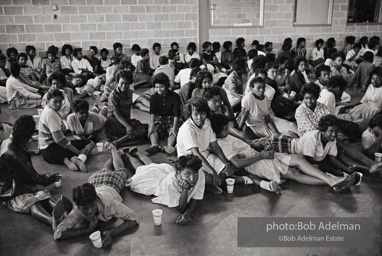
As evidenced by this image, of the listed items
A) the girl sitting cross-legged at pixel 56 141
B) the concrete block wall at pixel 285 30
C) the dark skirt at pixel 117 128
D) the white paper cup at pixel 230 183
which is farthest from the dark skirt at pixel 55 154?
the concrete block wall at pixel 285 30

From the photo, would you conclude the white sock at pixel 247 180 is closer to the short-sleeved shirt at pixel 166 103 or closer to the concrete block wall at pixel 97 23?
the short-sleeved shirt at pixel 166 103

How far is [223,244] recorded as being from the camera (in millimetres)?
2822

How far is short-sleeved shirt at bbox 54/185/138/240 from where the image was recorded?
2803mm

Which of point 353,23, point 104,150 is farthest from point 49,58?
point 353,23

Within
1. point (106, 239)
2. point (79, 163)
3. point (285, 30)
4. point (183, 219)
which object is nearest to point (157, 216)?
point (183, 219)

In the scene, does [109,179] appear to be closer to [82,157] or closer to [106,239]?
[106,239]

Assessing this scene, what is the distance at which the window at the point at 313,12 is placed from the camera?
975 centimetres

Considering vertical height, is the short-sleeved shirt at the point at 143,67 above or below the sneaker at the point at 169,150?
above

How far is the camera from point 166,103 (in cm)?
472

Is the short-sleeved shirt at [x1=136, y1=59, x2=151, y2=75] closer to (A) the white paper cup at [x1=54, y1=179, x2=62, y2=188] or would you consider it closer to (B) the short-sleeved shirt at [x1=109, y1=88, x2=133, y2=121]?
(B) the short-sleeved shirt at [x1=109, y1=88, x2=133, y2=121]

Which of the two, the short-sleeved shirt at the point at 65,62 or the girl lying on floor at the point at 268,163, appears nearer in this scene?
the girl lying on floor at the point at 268,163

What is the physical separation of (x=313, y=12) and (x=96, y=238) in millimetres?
8949

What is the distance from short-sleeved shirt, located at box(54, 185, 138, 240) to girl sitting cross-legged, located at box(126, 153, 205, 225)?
1.30ft

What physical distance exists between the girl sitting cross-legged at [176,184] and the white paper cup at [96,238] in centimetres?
66
